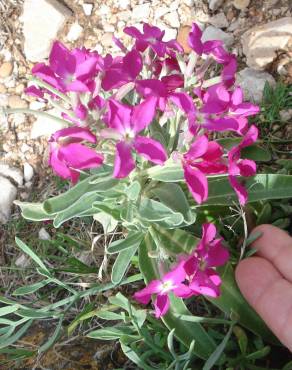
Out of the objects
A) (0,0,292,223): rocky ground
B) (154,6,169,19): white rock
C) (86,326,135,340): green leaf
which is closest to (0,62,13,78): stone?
(0,0,292,223): rocky ground

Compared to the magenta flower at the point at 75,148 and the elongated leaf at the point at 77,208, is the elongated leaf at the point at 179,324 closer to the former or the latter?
the elongated leaf at the point at 77,208

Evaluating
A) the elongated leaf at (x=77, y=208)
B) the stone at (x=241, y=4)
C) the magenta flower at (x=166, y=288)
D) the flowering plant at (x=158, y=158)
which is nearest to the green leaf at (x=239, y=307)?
the flowering plant at (x=158, y=158)

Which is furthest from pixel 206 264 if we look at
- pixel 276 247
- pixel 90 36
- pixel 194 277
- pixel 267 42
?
pixel 90 36

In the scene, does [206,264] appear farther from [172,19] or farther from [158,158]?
[172,19]

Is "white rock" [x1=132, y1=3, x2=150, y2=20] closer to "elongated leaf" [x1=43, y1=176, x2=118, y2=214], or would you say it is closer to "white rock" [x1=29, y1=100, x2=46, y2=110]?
"white rock" [x1=29, y1=100, x2=46, y2=110]

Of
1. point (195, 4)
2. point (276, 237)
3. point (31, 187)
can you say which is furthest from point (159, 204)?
point (195, 4)
